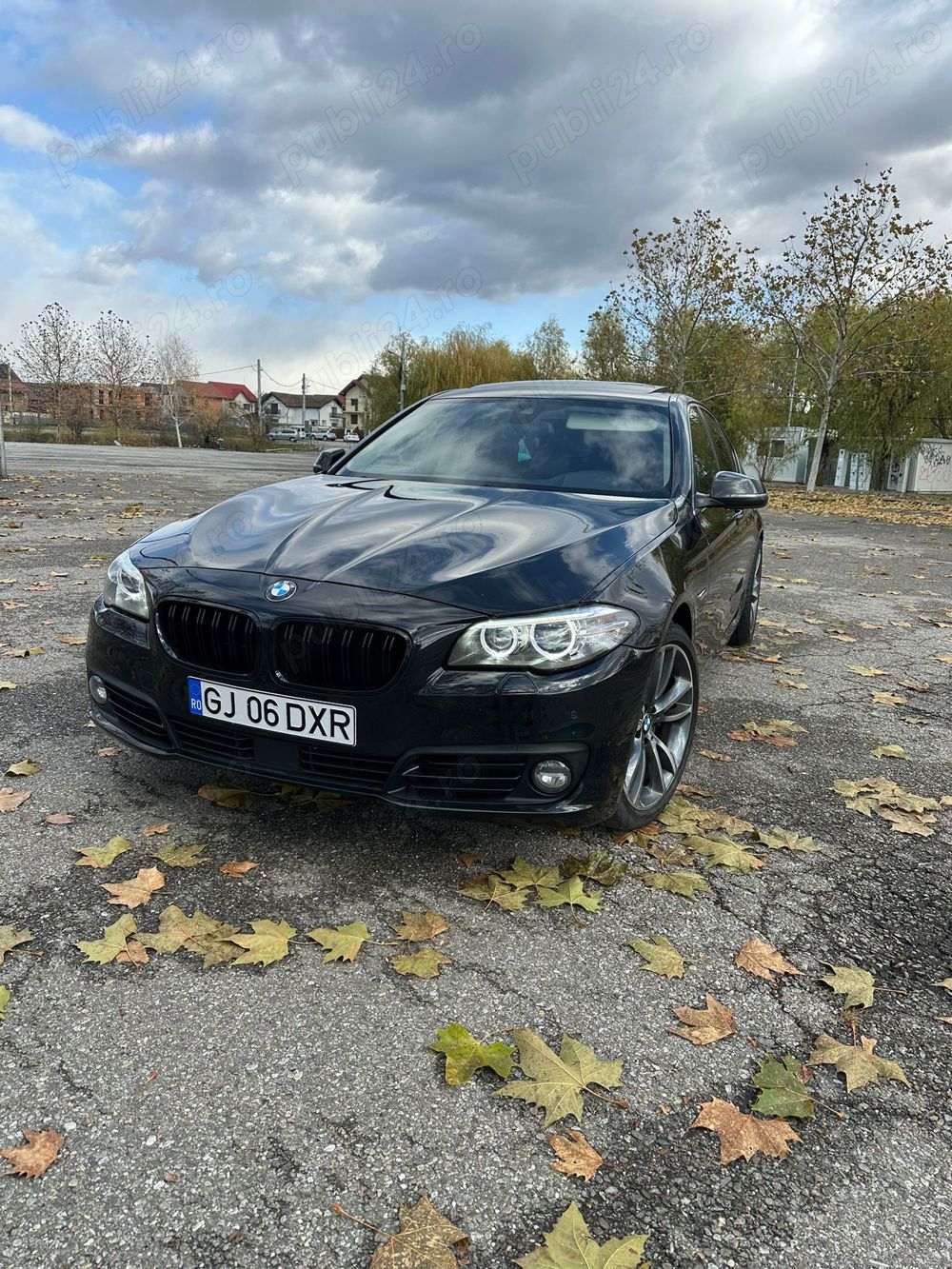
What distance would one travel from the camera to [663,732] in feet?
10.7

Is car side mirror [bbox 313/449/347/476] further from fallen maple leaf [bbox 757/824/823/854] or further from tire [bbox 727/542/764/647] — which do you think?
tire [bbox 727/542/764/647]

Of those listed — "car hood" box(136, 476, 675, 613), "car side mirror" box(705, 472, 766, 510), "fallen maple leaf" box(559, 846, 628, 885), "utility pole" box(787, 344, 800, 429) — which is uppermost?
"utility pole" box(787, 344, 800, 429)

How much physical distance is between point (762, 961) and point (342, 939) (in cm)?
114

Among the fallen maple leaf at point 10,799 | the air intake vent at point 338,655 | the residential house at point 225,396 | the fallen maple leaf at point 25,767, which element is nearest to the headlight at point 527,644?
the air intake vent at point 338,655

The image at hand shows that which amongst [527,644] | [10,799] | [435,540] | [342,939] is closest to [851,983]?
[527,644]

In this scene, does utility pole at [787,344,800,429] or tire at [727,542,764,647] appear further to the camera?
utility pole at [787,344,800,429]

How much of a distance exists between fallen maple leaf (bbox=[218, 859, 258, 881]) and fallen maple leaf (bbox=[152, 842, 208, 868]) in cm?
8

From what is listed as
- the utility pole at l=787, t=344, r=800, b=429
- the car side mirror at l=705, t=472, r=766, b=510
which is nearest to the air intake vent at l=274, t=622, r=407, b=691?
the car side mirror at l=705, t=472, r=766, b=510

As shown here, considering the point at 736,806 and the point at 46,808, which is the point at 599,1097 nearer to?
the point at 736,806

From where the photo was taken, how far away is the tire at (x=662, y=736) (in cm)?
288

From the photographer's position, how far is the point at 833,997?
2270 mm

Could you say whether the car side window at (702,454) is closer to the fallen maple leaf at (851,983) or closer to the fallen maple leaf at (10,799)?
the fallen maple leaf at (851,983)

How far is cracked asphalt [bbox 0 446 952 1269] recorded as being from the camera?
61.6 inches

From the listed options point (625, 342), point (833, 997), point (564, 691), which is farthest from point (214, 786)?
point (625, 342)
